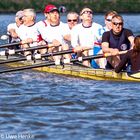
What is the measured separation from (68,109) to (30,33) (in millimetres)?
6036

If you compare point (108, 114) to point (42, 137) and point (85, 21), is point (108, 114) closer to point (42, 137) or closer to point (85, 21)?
point (42, 137)

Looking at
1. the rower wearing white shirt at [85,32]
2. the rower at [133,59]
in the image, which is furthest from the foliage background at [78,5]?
the rower at [133,59]

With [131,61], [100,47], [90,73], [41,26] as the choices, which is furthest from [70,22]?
[131,61]

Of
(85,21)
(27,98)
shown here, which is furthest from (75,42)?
(27,98)

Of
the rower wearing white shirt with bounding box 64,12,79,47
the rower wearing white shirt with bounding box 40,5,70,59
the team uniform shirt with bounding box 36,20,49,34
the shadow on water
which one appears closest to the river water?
the shadow on water

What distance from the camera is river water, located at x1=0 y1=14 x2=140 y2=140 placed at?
37.2 ft

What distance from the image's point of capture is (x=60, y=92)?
14719 mm

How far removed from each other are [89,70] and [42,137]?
4.91m

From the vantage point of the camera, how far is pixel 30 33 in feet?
61.5

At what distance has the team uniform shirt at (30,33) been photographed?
1835cm

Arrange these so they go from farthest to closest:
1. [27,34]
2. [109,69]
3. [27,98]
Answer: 1. [27,34]
2. [109,69]
3. [27,98]

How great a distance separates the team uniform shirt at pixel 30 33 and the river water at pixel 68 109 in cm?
185

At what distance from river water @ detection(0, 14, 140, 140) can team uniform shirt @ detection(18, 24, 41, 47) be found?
1.85 meters

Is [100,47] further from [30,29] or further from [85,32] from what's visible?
[30,29]
